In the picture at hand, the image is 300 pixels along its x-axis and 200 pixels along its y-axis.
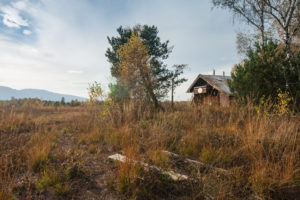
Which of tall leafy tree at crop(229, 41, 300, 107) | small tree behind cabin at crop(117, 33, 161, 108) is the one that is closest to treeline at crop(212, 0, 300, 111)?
tall leafy tree at crop(229, 41, 300, 107)

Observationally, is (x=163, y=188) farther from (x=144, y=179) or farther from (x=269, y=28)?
(x=269, y=28)

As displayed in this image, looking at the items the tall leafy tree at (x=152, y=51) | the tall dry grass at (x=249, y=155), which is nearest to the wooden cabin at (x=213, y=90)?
the tall leafy tree at (x=152, y=51)

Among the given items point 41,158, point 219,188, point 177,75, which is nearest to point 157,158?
point 219,188

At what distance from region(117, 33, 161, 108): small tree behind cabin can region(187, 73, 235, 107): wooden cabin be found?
4194 millimetres

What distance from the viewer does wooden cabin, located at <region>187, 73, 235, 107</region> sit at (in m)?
12.6

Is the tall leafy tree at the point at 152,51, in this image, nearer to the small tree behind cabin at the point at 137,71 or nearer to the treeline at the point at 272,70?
the small tree behind cabin at the point at 137,71

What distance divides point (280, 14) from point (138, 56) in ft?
24.9

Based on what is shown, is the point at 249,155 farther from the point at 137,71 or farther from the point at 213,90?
the point at 213,90

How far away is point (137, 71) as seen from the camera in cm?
1010

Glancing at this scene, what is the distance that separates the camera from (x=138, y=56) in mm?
9523

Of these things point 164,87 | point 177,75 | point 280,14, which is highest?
point 280,14

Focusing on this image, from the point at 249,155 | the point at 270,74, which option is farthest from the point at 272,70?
the point at 249,155

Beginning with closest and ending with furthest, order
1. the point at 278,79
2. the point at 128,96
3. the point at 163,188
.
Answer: the point at 163,188
the point at 278,79
the point at 128,96

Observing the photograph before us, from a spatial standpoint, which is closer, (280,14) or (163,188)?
(163,188)
